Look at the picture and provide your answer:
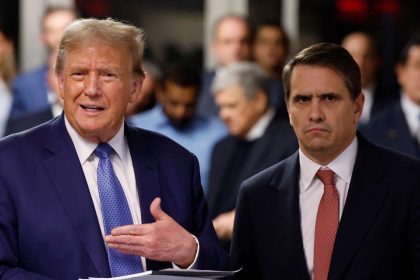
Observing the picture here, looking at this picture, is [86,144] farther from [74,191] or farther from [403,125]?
[403,125]

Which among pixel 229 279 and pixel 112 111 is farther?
pixel 229 279

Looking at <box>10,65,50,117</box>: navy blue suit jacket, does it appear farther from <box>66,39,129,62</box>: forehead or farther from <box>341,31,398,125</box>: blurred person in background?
<box>66,39,129,62</box>: forehead

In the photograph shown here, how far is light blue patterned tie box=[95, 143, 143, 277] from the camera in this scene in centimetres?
358

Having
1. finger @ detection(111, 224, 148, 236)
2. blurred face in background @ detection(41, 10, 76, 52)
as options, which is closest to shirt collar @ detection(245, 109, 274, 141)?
blurred face in background @ detection(41, 10, 76, 52)

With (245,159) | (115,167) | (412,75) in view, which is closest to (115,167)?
(115,167)

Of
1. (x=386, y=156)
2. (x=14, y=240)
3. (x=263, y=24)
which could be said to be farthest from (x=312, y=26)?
(x=14, y=240)

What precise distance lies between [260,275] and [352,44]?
12.2 ft

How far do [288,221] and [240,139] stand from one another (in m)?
2.18

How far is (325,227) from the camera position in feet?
12.9

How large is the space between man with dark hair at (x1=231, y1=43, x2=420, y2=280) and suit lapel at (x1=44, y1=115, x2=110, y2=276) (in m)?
0.68

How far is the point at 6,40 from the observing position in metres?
7.84

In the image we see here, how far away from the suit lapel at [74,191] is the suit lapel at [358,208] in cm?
80

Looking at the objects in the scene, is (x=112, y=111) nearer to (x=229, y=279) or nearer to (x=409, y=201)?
(x=229, y=279)

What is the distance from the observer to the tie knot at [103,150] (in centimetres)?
369
